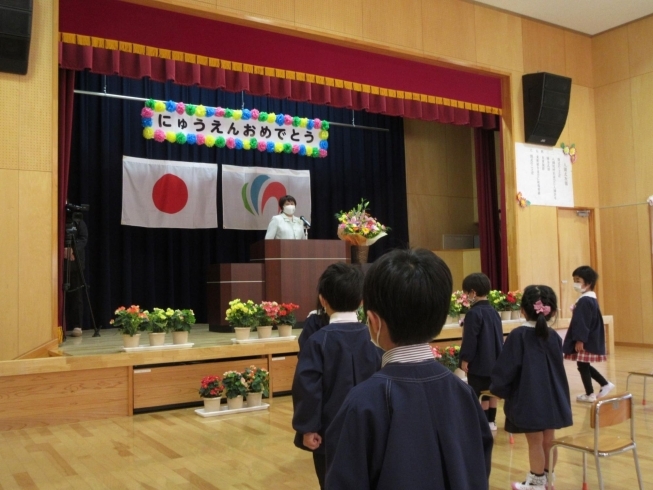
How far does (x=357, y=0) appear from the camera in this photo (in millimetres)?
7559

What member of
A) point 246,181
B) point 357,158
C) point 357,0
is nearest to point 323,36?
point 357,0

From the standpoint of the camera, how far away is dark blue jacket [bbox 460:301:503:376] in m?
4.06

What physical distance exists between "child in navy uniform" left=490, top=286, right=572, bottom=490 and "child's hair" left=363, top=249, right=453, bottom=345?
1.78m

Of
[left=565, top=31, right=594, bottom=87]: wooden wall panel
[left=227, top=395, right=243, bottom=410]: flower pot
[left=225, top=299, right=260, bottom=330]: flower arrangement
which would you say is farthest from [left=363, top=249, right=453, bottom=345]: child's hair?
[left=565, top=31, right=594, bottom=87]: wooden wall panel

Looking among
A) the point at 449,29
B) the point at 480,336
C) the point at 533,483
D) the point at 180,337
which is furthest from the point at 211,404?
the point at 449,29

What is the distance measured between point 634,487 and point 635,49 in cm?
813

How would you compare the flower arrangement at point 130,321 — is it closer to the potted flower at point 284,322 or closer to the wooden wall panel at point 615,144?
the potted flower at point 284,322

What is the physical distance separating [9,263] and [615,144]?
8484 millimetres

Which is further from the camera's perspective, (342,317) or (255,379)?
(255,379)

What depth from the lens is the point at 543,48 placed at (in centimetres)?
931

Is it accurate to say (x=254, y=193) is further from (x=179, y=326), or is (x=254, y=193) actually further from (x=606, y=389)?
(x=606, y=389)

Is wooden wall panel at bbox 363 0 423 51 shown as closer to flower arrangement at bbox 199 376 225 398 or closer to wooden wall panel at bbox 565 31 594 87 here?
wooden wall panel at bbox 565 31 594 87

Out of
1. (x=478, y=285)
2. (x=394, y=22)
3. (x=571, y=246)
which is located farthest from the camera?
(x=571, y=246)

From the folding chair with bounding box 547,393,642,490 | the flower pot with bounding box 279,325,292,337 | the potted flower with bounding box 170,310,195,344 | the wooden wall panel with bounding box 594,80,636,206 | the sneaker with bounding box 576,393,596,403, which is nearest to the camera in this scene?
the folding chair with bounding box 547,393,642,490
